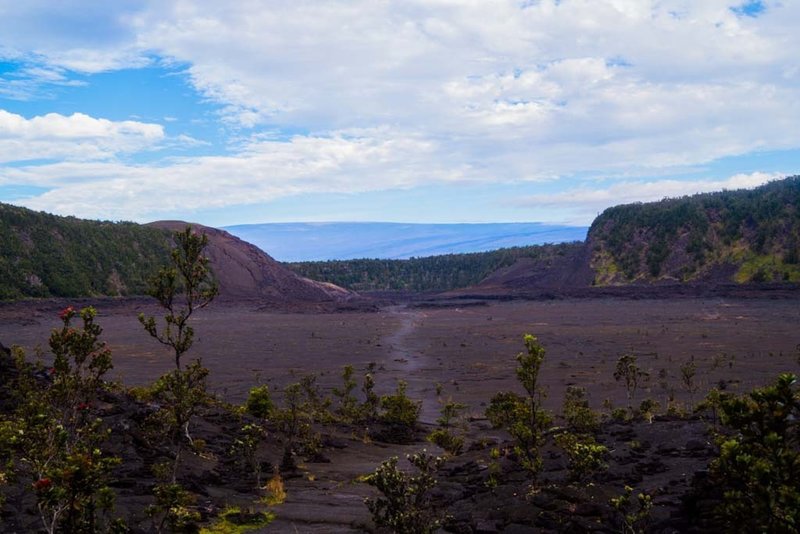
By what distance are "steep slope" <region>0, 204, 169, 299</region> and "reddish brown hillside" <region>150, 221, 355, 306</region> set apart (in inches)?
265

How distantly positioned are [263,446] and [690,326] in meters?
32.4

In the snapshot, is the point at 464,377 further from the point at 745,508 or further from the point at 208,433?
the point at 745,508

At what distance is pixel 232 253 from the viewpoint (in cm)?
8069

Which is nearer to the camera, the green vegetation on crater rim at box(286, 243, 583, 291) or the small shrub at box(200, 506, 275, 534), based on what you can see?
the small shrub at box(200, 506, 275, 534)

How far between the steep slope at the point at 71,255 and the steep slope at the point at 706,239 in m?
53.0

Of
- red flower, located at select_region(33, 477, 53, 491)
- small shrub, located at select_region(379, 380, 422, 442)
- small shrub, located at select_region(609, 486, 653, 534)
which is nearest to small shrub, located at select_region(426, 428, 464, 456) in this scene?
small shrub, located at select_region(379, 380, 422, 442)

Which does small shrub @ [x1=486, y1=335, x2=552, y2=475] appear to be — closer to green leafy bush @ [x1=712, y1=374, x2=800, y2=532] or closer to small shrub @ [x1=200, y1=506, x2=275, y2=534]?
small shrub @ [x1=200, y1=506, x2=275, y2=534]

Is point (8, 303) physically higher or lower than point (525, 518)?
higher

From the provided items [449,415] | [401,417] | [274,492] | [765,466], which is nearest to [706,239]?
[449,415]

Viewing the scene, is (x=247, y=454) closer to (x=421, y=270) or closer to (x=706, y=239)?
(x=706, y=239)

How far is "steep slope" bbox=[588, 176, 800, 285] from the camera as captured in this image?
63.3 meters

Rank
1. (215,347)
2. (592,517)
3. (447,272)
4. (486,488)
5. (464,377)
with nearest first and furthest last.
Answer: (592,517)
(486,488)
(464,377)
(215,347)
(447,272)

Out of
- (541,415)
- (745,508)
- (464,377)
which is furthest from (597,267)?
(745,508)

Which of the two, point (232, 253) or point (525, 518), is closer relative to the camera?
point (525, 518)
